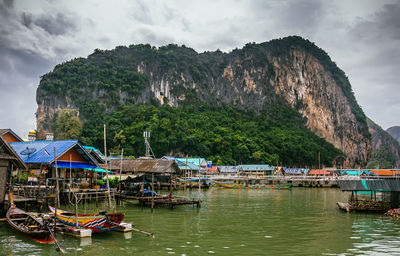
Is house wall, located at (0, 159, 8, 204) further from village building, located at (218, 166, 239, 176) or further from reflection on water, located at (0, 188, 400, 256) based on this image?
village building, located at (218, 166, 239, 176)

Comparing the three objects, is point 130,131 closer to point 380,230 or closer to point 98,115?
point 98,115

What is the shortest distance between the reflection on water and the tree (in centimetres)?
6457

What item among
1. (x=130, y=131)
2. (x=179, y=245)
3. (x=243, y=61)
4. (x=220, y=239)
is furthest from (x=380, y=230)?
(x=243, y=61)

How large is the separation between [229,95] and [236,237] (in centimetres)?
13467

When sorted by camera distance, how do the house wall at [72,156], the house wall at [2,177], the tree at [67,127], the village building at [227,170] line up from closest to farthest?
1. the house wall at [2,177]
2. the house wall at [72,156]
3. the village building at [227,170]
4. the tree at [67,127]

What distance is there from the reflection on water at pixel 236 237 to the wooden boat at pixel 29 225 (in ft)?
1.32

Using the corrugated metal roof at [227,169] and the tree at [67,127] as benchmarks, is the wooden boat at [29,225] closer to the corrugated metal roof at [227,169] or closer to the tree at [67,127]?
the corrugated metal roof at [227,169]

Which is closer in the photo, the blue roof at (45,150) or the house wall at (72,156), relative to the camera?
the blue roof at (45,150)

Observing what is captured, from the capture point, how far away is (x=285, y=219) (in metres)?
22.1

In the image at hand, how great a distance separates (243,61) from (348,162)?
64.2m

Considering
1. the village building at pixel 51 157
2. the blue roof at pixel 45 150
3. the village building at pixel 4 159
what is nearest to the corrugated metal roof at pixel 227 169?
the village building at pixel 51 157

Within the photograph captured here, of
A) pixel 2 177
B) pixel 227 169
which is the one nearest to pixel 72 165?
pixel 2 177

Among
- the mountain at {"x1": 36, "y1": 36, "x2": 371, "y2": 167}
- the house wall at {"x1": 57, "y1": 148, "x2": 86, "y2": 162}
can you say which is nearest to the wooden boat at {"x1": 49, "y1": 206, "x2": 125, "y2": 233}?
the house wall at {"x1": 57, "y1": 148, "x2": 86, "y2": 162}

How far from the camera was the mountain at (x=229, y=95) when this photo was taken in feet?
317
